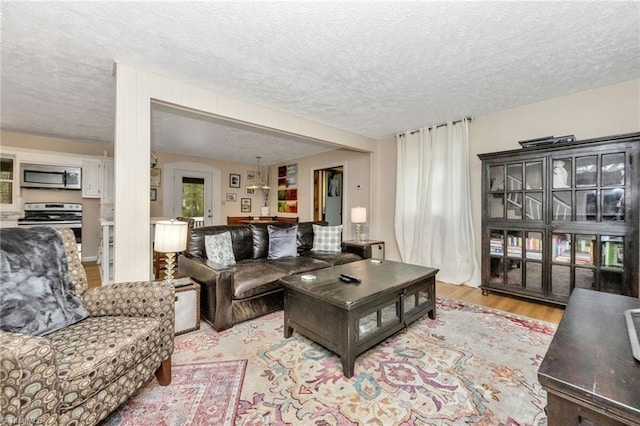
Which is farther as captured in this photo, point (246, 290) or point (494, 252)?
point (494, 252)

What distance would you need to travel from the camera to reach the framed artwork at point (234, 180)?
731 cm

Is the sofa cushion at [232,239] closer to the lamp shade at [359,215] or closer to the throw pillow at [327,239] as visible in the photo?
the throw pillow at [327,239]

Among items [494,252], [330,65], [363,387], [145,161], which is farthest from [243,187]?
[363,387]

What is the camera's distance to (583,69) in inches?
100.0

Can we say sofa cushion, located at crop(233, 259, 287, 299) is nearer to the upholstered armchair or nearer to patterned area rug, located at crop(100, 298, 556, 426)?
patterned area rug, located at crop(100, 298, 556, 426)

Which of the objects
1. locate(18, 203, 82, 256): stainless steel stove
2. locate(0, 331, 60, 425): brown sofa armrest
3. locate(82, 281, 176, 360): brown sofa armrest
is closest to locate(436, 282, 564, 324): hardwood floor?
locate(82, 281, 176, 360): brown sofa armrest

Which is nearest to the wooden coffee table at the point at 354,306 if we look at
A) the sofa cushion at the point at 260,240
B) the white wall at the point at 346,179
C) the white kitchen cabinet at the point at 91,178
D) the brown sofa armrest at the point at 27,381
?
the sofa cushion at the point at 260,240

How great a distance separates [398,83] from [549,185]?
2.07 meters

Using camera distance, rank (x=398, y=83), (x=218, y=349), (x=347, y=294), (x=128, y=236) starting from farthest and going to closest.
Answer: (x=398, y=83) < (x=128, y=236) < (x=218, y=349) < (x=347, y=294)

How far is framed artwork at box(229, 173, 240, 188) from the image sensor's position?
7.31m

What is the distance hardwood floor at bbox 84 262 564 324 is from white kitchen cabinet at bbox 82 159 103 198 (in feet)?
7.23

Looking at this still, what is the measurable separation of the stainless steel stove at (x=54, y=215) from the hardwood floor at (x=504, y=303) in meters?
2.00

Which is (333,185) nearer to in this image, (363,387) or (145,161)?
(145,161)

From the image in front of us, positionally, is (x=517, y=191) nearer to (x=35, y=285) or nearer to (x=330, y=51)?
(x=330, y=51)
